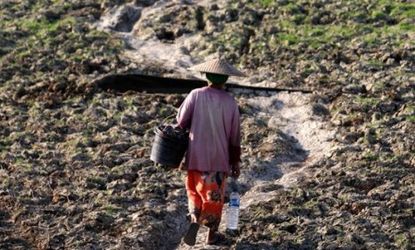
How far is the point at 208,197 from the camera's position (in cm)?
905

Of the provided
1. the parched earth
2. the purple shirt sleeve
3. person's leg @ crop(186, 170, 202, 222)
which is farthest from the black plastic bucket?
the parched earth

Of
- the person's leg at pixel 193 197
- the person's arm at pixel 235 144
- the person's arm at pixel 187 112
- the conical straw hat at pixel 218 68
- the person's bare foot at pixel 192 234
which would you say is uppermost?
the conical straw hat at pixel 218 68

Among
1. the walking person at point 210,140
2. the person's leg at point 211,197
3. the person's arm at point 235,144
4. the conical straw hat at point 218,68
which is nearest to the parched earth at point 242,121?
the person's leg at point 211,197

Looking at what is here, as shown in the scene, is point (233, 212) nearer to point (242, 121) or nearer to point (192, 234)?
point (192, 234)

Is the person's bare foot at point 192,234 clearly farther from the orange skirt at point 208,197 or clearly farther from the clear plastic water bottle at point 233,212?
the clear plastic water bottle at point 233,212

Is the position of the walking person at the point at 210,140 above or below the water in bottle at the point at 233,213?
above

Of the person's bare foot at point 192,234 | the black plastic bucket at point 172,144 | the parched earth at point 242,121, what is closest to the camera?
the person's bare foot at point 192,234

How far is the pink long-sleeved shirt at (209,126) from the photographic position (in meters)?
9.08

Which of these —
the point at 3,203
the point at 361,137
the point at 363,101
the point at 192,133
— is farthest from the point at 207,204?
the point at 363,101

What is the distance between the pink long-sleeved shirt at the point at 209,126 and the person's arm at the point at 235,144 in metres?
0.02

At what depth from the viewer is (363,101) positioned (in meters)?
12.2

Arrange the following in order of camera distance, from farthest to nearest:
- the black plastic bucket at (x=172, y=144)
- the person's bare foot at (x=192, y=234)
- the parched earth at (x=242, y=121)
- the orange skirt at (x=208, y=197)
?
the parched earth at (x=242, y=121) < the black plastic bucket at (x=172, y=144) < the orange skirt at (x=208, y=197) < the person's bare foot at (x=192, y=234)

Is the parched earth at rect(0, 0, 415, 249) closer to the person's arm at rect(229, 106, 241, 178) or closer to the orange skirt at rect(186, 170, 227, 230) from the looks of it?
the orange skirt at rect(186, 170, 227, 230)

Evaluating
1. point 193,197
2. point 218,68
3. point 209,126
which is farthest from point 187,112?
point 193,197
